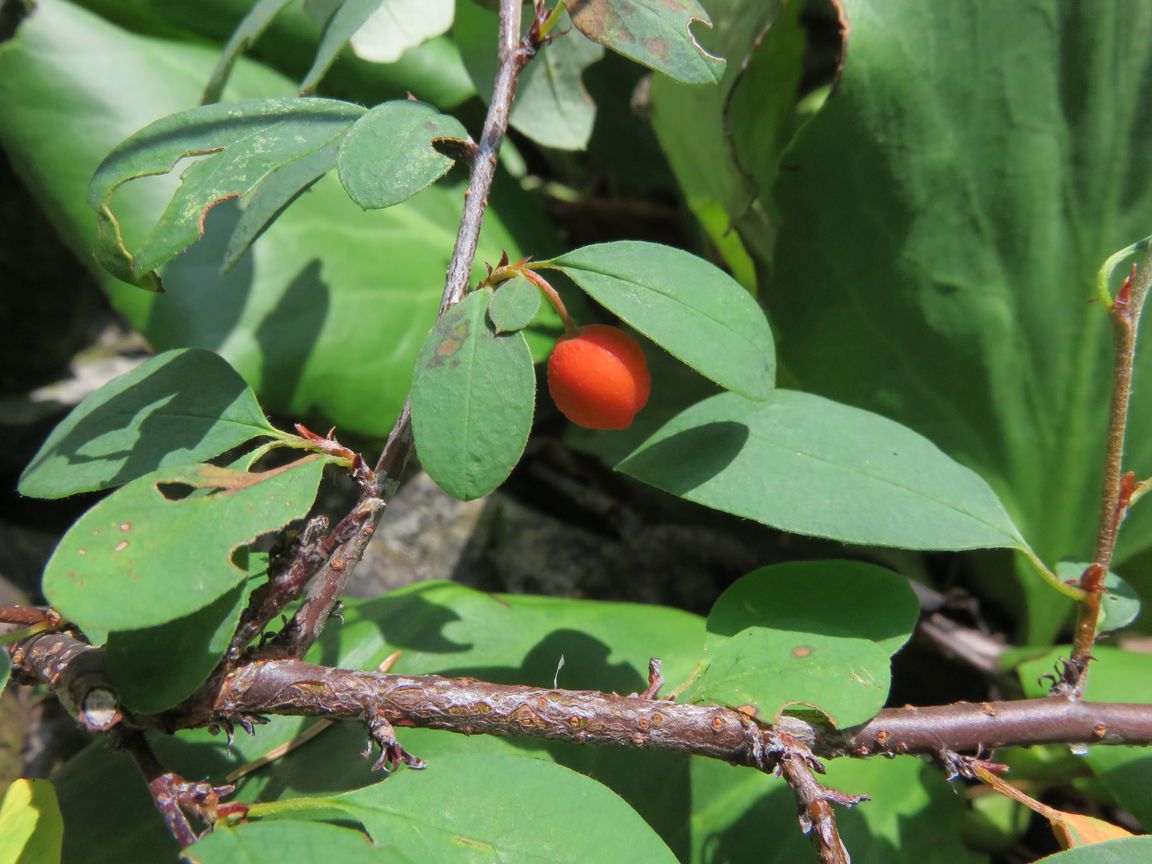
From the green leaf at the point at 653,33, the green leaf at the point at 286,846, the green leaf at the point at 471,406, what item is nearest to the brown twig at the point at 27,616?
the green leaf at the point at 286,846

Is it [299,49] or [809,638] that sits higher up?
[299,49]

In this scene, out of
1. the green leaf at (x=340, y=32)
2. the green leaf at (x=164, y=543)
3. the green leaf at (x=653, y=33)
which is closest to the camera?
the green leaf at (x=164, y=543)

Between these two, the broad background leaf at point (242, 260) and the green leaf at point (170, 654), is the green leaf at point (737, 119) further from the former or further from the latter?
the green leaf at point (170, 654)

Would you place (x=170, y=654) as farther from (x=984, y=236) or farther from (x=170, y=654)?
(x=984, y=236)

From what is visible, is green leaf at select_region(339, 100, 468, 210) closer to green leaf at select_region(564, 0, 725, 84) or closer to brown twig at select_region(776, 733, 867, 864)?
green leaf at select_region(564, 0, 725, 84)

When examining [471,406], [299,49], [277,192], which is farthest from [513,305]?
[299,49]

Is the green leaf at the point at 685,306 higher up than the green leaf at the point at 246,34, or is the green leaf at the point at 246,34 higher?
the green leaf at the point at 246,34

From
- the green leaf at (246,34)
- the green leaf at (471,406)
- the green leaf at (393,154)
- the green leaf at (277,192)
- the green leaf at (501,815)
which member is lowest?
the green leaf at (501,815)
